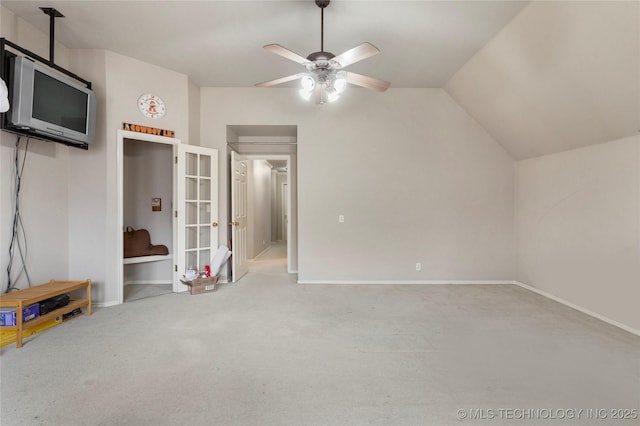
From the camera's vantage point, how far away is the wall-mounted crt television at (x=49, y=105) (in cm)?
249

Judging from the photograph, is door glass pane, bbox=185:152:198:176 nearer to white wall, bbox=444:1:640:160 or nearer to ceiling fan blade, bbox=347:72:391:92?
ceiling fan blade, bbox=347:72:391:92

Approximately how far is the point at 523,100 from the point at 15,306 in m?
5.70

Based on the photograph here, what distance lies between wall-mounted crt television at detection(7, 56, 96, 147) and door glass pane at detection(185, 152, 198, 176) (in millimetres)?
1109

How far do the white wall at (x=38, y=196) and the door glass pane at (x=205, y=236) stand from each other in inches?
61.1

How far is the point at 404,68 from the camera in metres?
3.83

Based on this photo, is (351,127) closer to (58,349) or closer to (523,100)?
(523,100)

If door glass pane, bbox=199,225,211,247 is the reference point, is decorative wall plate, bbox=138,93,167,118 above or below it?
above

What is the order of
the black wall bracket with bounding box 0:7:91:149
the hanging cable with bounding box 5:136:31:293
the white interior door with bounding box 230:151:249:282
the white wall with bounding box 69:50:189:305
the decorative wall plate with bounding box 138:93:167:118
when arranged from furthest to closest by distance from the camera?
the white interior door with bounding box 230:151:249:282, the decorative wall plate with bounding box 138:93:167:118, the white wall with bounding box 69:50:189:305, the hanging cable with bounding box 5:136:31:293, the black wall bracket with bounding box 0:7:91:149

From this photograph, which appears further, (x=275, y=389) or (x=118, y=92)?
(x=118, y=92)

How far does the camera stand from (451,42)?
10.5 feet

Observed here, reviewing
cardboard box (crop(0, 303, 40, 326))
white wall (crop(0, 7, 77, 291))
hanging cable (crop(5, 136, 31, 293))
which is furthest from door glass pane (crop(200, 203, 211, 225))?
cardboard box (crop(0, 303, 40, 326))

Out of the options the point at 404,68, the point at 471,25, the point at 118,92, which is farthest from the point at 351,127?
the point at 118,92

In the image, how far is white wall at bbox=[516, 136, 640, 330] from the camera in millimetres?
2822

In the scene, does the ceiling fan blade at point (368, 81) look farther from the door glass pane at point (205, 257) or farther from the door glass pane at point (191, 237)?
the door glass pane at point (205, 257)
